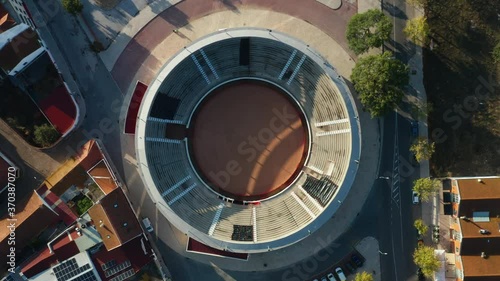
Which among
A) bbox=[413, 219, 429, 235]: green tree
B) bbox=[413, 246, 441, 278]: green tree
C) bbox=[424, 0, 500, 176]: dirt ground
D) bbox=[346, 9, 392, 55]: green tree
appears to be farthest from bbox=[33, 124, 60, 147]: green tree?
bbox=[424, 0, 500, 176]: dirt ground

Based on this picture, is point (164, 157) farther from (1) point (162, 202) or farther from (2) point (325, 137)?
(2) point (325, 137)

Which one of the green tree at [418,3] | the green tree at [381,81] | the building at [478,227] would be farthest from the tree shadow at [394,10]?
the building at [478,227]

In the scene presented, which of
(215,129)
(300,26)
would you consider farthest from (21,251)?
(300,26)

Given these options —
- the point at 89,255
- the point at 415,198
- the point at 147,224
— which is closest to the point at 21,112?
the point at 89,255

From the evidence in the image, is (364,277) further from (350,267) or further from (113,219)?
(113,219)

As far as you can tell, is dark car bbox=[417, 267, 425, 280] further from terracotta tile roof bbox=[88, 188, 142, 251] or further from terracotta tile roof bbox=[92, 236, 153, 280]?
terracotta tile roof bbox=[88, 188, 142, 251]

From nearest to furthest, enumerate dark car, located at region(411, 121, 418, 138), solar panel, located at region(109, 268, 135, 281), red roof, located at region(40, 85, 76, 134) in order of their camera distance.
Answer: solar panel, located at region(109, 268, 135, 281)
red roof, located at region(40, 85, 76, 134)
dark car, located at region(411, 121, 418, 138)
